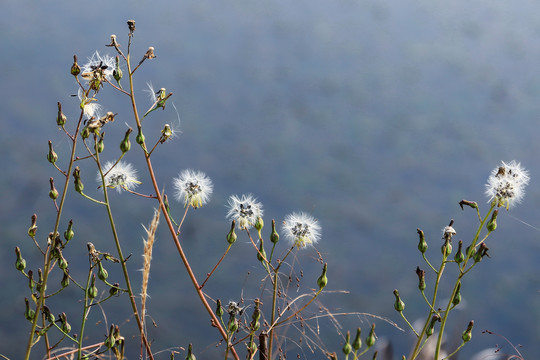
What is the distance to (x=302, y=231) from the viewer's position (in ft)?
2.79

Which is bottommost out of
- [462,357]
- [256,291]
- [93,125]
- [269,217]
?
[93,125]

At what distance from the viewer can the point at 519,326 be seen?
1.57 meters

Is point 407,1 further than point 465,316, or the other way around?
point 407,1

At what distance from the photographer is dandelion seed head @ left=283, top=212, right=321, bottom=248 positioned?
850 mm

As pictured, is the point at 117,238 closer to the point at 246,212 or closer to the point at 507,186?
the point at 246,212

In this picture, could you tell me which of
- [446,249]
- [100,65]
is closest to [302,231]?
[446,249]

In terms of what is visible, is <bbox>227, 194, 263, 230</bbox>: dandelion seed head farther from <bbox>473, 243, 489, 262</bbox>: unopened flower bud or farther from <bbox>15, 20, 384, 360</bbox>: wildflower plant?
<bbox>473, 243, 489, 262</bbox>: unopened flower bud

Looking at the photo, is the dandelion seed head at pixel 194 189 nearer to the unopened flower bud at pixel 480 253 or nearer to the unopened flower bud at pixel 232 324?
the unopened flower bud at pixel 232 324

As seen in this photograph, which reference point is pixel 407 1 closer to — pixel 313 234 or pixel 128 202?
pixel 128 202

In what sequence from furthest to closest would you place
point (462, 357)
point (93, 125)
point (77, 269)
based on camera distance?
point (77, 269)
point (462, 357)
point (93, 125)

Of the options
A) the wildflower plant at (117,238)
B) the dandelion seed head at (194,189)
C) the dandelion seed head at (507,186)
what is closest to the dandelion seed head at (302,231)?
the wildflower plant at (117,238)

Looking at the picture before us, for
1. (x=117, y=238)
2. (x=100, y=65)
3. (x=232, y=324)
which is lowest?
(x=232, y=324)

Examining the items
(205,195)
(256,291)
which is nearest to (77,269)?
(256,291)

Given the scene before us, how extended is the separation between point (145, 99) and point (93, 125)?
0.97 meters
